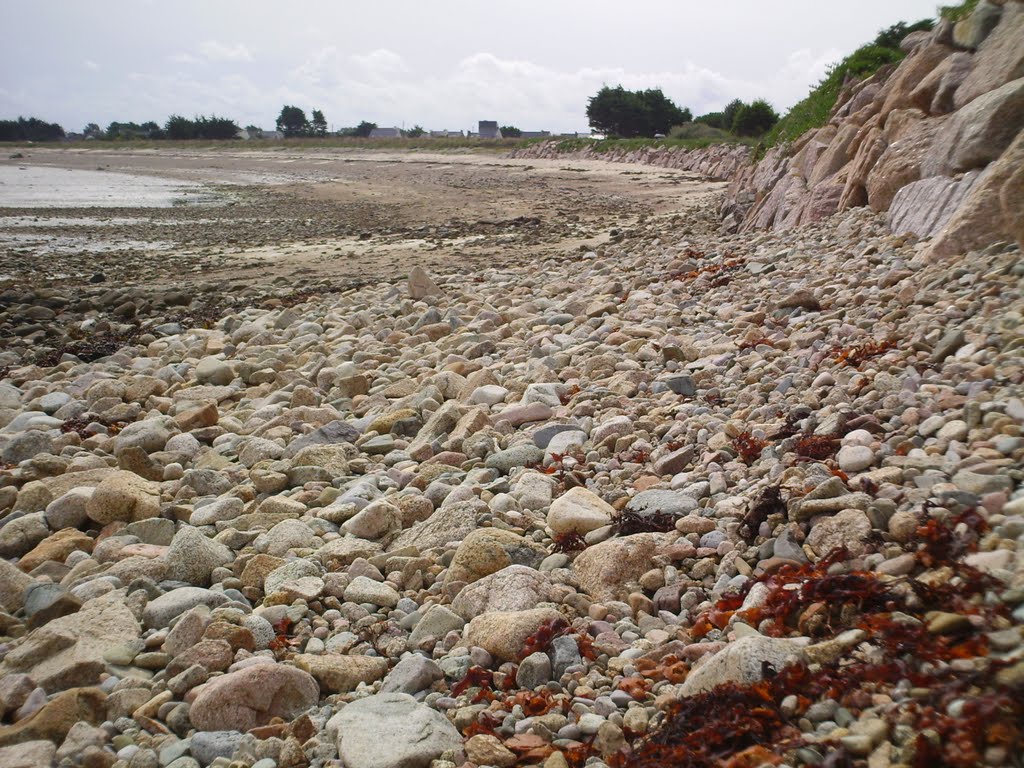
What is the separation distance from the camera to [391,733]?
2.47 m

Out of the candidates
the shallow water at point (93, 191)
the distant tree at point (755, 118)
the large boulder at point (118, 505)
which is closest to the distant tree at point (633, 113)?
the distant tree at point (755, 118)

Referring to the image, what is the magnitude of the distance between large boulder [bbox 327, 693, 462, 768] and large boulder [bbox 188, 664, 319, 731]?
22cm

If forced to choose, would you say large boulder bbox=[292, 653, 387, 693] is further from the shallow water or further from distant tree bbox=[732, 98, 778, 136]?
distant tree bbox=[732, 98, 778, 136]

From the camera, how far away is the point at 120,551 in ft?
13.2

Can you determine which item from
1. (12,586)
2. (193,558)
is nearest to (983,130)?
(193,558)

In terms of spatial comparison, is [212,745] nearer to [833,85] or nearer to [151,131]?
[833,85]

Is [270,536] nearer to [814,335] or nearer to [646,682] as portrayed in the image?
[646,682]

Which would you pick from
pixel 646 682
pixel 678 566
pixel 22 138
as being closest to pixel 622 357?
pixel 678 566

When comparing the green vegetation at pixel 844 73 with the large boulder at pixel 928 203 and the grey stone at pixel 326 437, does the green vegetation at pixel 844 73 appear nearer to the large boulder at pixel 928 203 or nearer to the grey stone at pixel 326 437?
the large boulder at pixel 928 203

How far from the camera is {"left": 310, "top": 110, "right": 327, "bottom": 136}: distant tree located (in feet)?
291

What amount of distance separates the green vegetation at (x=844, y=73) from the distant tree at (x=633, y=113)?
45.5 meters

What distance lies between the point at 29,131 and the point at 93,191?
7640 centimetres

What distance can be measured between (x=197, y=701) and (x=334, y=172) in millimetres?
38730

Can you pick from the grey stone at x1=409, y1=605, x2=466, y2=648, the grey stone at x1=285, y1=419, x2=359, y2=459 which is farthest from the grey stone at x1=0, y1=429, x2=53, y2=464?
the grey stone at x1=409, y1=605, x2=466, y2=648
